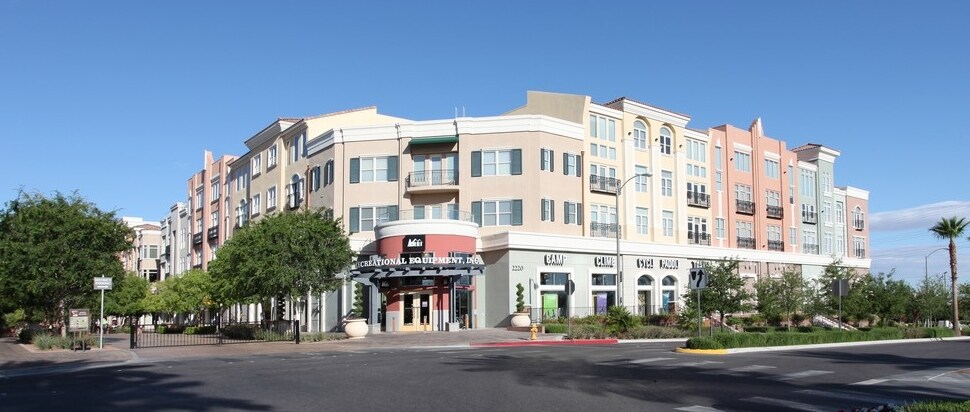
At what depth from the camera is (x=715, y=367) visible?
845 inches

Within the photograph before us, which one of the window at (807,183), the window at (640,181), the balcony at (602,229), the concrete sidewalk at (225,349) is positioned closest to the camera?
the concrete sidewalk at (225,349)

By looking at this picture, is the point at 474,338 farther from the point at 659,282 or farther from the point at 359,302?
the point at 659,282

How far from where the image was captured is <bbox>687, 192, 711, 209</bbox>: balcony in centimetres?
6166

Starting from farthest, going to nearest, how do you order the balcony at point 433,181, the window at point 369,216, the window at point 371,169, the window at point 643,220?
1. the window at point 643,220
2. the window at point 371,169
3. the window at point 369,216
4. the balcony at point 433,181

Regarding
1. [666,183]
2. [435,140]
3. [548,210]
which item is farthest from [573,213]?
[666,183]

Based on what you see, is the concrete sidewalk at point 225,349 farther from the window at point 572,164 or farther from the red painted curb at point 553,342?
the window at point 572,164

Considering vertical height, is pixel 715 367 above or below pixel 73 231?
below

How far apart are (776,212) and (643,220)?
17.3 meters

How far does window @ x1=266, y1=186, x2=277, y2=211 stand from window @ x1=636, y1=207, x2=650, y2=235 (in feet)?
89.4

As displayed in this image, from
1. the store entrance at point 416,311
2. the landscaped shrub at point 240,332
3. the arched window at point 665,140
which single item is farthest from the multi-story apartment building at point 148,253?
the arched window at point 665,140

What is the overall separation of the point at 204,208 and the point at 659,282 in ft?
154

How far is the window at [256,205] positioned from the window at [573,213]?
1045 inches

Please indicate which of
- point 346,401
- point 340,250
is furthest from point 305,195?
point 346,401

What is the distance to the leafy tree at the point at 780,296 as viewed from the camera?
4556 cm
